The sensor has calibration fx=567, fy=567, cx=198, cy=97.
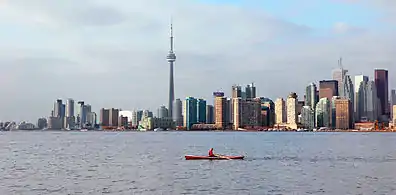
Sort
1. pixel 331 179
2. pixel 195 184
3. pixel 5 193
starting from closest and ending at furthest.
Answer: pixel 5 193
pixel 195 184
pixel 331 179

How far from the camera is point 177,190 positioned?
48844 mm

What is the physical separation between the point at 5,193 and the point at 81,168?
22792 mm

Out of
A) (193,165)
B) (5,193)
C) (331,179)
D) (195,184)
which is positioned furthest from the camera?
(193,165)

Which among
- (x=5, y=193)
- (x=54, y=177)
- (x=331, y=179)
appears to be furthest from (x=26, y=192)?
(x=331, y=179)

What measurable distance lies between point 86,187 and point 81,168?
803 inches

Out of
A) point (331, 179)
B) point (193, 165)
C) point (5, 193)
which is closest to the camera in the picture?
point (5, 193)

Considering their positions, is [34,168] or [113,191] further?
[34,168]

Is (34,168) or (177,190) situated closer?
(177,190)

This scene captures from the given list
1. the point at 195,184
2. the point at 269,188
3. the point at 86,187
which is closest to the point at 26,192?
the point at 86,187

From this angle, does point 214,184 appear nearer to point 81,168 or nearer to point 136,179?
point 136,179

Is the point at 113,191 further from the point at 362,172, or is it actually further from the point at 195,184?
the point at 362,172

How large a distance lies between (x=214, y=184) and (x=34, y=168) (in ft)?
91.8

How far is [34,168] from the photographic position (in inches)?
2785

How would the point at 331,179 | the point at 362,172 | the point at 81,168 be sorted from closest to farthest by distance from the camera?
the point at 331,179
the point at 362,172
the point at 81,168
